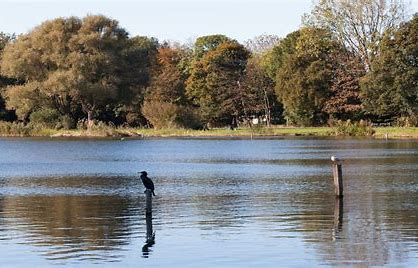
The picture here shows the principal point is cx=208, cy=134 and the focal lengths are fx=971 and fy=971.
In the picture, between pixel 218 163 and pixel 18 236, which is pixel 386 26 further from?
pixel 18 236

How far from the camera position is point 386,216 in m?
27.4

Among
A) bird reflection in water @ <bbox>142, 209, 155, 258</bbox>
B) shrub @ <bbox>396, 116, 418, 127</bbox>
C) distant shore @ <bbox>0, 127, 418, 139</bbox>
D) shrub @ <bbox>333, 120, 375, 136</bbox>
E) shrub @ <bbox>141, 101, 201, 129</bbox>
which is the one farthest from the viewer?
shrub @ <bbox>141, 101, 201, 129</bbox>

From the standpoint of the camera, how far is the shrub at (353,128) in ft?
294

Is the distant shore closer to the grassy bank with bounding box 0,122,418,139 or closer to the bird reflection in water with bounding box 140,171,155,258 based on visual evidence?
the grassy bank with bounding box 0,122,418,139

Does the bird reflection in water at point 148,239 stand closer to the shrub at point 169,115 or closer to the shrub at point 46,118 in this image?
the shrub at point 169,115

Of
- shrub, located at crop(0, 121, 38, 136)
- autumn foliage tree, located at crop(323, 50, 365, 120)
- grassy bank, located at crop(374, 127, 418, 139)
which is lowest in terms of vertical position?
grassy bank, located at crop(374, 127, 418, 139)

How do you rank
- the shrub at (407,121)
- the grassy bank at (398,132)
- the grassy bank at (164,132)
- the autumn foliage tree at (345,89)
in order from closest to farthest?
the grassy bank at (398,132) < the shrub at (407,121) < the grassy bank at (164,132) < the autumn foliage tree at (345,89)

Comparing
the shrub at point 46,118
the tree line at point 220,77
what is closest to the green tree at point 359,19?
the tree line at point 220,77

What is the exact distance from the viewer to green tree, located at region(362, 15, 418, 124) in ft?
285

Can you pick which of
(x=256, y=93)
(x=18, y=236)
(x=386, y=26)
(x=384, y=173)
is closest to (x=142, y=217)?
(x=18, y=236)

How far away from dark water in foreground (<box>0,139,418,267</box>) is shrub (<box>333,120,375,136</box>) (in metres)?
31.1

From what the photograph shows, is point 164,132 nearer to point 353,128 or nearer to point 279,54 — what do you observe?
point 279,54

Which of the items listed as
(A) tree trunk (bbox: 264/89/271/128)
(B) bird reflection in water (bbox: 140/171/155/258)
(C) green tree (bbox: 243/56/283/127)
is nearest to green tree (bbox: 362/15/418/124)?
(A) tree trunk (bbox: 264/89/271/128)

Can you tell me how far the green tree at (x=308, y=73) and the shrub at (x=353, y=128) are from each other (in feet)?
15.0
